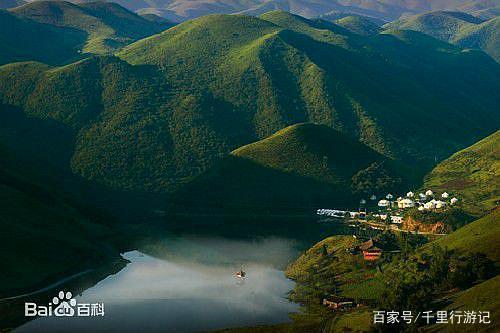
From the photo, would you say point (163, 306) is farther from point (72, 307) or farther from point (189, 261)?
point (189, 261)

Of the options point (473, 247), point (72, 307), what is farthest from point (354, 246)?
point (72, 307)

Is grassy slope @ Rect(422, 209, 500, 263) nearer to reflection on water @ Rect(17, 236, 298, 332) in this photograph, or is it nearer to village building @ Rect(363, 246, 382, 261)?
village building @ Rect(363, 246, 382, 261)

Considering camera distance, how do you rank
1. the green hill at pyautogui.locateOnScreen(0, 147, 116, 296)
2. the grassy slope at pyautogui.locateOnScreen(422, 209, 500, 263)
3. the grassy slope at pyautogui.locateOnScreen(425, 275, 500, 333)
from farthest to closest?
the green hill at pyautogui.locateOnScreen(0, 147, 116, 296)
the grassy slope at pyautogui.locateOnScreen(422, 209, 500, 263)
the grassy slope at pyautogui.locateOnScreen(425, 275, 500, 333)

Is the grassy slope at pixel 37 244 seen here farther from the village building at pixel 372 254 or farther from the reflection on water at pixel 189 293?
the village building at pixel 372 254

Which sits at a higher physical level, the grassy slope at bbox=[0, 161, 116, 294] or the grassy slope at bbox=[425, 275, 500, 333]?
the grassy slope at bbox=[0, 161, 116, 294]

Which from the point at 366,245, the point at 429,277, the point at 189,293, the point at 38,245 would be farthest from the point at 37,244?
the point at 429,277

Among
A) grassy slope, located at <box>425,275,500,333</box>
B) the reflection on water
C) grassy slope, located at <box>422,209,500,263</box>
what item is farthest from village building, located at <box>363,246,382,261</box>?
grassy slope, located at <box>425,275,500,333</box>

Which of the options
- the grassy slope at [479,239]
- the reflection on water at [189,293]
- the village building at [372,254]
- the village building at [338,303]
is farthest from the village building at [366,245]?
the village building at [338,303]
